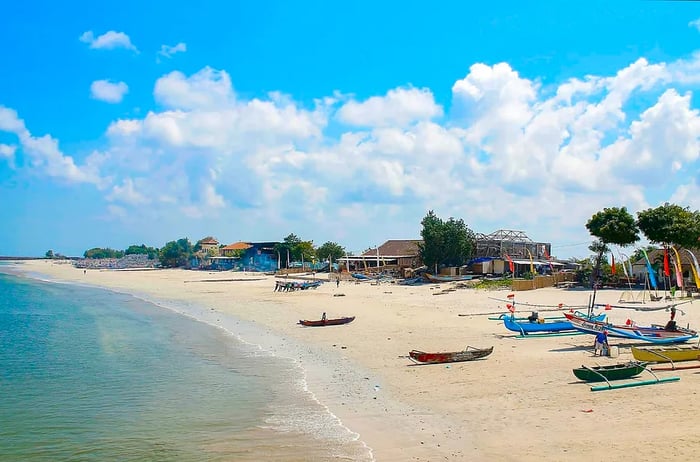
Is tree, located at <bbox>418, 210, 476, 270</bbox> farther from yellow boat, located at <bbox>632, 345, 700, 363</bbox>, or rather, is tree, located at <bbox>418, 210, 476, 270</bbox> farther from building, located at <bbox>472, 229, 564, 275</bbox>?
yellow boat, located at <bbox>632, 345, 700, 363</bbox>

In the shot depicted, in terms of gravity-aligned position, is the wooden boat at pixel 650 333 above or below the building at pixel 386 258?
below

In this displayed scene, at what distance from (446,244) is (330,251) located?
101ft

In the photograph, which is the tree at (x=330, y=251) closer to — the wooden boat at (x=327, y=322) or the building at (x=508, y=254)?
the building at (x=508, y=254)

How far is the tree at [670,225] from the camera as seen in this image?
39.8m

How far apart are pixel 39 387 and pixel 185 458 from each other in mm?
9238

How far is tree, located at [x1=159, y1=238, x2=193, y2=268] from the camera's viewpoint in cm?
12086

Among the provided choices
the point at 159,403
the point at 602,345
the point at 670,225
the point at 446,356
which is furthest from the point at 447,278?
the point at 159,403

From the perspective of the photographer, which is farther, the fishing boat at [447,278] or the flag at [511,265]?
the fishing boat at [447,278]

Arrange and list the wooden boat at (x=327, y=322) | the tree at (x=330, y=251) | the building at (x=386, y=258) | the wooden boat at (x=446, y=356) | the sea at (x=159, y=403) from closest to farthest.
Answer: the sea at (x=159, y=403)
the wooden boat at (x=446, y=356)
the wooden boat at (x=327, y=322)
the building at (x=386, y=258)
the tree at (x=330, y=251)

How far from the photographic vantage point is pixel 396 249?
74.6 meters

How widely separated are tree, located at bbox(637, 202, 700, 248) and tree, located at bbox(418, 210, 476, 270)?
1805 cm

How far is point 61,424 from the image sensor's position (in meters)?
13.9

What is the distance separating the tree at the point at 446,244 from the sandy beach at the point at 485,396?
25.5 m

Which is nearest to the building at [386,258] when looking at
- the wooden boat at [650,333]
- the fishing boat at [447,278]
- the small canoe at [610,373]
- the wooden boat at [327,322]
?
the fishing boat at [447,278]
